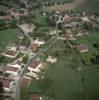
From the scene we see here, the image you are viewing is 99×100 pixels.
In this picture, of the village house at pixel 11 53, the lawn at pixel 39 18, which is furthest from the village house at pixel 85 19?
the village house at pixel 11 53

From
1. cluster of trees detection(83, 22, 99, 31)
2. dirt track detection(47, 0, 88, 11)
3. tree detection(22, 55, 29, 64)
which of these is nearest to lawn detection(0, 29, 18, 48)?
tree detection(22, 55, 29, 64)

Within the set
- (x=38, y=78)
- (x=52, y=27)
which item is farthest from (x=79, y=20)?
(x=38, y=78)

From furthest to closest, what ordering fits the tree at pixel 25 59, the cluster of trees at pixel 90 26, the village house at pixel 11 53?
1. the cluster of trees at pixel 90 26
2. the village house at pixel 11 53
3. the tree at pixel 25 59

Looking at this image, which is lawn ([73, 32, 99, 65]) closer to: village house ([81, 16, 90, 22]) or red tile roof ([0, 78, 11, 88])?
village house ([81, 16, 90, 22])

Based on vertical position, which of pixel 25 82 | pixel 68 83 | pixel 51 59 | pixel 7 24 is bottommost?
pixel 68 83

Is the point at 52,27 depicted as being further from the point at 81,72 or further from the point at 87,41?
the point at 81,72

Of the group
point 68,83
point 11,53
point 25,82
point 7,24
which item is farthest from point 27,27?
point 68,83

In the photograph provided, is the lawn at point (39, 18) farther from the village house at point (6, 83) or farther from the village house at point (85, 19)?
the village house at point (6, 83)

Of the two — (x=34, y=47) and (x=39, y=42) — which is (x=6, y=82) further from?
(x=39, y=42)
